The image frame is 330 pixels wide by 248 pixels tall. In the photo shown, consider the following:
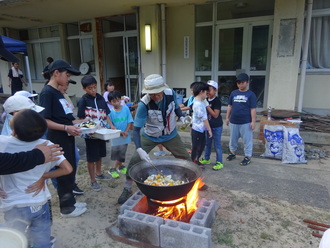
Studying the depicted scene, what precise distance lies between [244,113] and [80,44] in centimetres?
837

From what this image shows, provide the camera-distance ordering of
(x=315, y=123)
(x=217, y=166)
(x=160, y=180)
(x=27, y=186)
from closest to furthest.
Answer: (x=27, y=186), (x=160, y=180), (x=217, y=166), (x=315, y=123)

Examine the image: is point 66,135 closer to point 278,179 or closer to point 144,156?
point 144,156

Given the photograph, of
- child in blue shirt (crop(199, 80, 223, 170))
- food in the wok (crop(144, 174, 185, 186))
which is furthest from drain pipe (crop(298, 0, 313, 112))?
food in the wok (crop(144, 174, 185, 186))

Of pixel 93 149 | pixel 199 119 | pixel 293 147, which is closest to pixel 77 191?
pixel 93 149

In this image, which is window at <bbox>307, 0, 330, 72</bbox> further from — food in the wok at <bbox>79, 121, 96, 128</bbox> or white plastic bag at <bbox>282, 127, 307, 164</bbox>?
food in the wok at <bbox>79, 121, 96, 128</bbox>

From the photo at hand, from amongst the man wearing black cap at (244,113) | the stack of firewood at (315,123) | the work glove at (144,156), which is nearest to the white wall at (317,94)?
the stack of firewood at (315,123)

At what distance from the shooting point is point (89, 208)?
11.8ft

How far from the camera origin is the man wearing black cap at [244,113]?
4.82 metres

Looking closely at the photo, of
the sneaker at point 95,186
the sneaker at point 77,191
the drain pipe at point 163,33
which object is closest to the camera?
the sneaker at point 77,191

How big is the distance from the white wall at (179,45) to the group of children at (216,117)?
3550mm

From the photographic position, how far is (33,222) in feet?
6.92

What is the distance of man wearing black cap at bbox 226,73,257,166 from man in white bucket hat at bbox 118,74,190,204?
68.0 inches

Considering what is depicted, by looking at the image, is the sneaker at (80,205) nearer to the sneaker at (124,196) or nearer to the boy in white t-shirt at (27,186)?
the sneaker at (124,196)

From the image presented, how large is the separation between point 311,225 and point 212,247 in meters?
1.35
